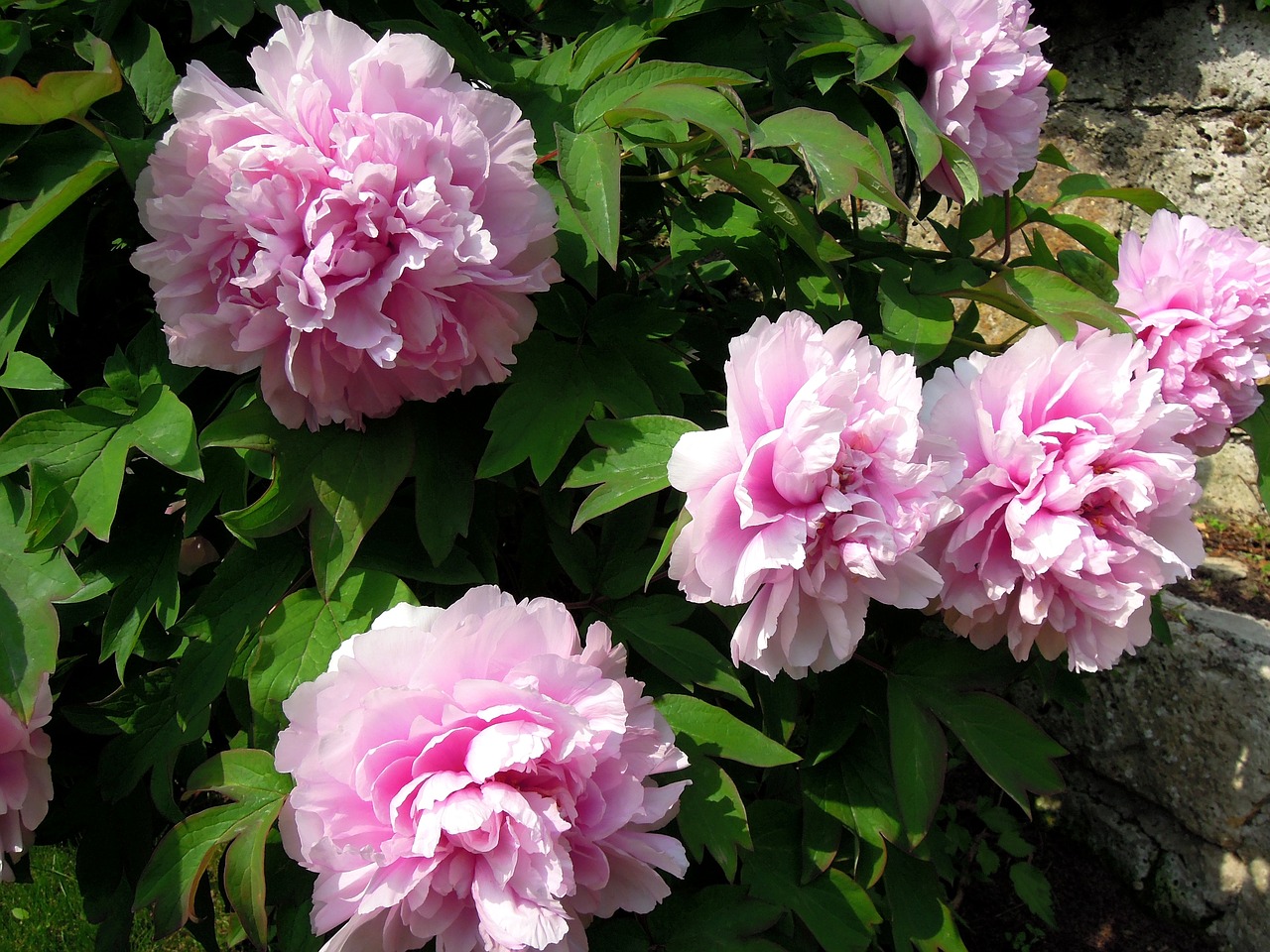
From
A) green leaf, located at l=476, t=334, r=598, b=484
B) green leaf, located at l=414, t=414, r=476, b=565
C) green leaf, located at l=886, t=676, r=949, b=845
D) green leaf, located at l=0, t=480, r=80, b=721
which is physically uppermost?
green leaf, located at l=476, t=334, r=598, b=484

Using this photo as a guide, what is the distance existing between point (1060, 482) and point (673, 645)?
0.49m

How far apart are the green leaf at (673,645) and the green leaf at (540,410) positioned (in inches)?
8.8

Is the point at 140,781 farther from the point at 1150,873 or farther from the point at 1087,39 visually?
the point at 1087,39

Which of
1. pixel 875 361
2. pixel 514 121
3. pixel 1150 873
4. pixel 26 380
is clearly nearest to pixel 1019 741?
pixel 875 361

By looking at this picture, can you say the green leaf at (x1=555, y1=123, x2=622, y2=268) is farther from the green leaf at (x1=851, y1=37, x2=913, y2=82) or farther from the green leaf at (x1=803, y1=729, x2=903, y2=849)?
the green leaf at (x1=803, y1=729, x2=903, y2=849)

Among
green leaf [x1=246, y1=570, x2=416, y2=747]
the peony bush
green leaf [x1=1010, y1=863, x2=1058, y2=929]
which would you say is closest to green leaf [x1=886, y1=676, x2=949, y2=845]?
the peony bush

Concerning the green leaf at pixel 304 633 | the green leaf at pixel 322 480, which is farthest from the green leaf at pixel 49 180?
the green leaf at pixel 304 633

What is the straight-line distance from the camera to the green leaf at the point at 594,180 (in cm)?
99

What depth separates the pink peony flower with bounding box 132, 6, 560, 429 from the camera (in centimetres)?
95

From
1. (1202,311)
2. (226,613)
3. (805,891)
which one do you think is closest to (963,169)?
(1202,311)

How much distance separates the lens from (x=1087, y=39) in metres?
3.52

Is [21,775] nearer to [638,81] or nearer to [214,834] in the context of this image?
[214,834]

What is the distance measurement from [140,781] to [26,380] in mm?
579

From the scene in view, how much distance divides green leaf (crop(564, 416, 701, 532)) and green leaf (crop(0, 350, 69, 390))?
566mm
